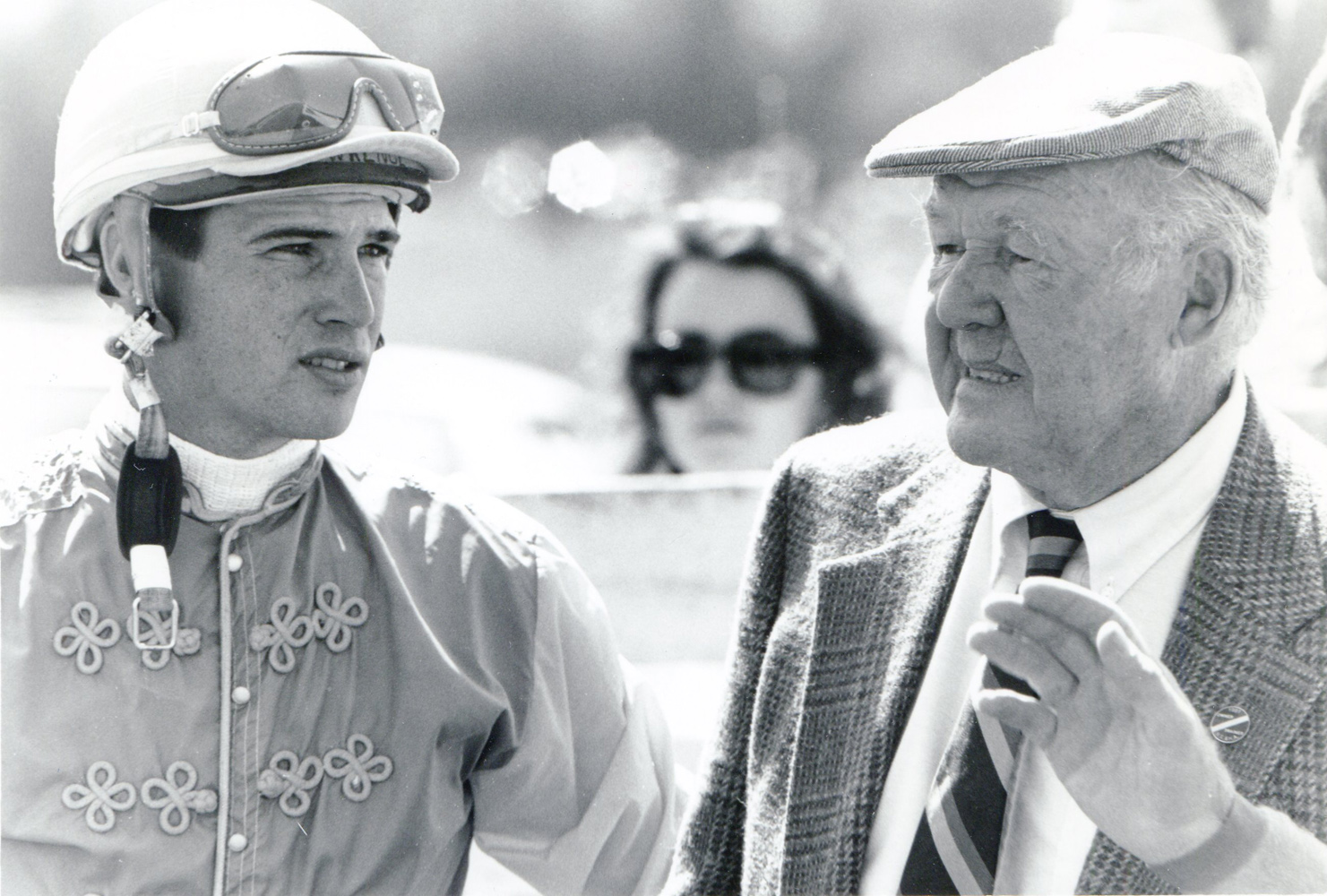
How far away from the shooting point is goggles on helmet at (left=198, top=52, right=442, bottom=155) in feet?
6.75

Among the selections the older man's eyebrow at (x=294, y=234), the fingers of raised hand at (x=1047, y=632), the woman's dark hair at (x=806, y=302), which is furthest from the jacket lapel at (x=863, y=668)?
the woman's dark hair at (x=806, y=302)

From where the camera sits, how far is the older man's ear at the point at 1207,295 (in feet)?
5.87

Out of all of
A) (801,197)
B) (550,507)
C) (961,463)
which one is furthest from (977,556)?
(801,197)

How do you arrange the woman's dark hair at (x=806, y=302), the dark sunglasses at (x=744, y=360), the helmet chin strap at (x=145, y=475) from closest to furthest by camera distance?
1. the helmet chin strap at (x=145, y=475)
2. the dark sunglasses at (x=744, y=360)
3. the woman's dark hair at (x=806, y=302)

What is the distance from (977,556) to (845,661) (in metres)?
0.23

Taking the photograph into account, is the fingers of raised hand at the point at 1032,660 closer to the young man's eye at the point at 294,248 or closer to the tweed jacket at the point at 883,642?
the tweed jacket at the point at 883,642

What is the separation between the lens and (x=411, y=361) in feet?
15.1

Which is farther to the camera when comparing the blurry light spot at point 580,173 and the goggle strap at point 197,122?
the blurry light spot at point 580,173

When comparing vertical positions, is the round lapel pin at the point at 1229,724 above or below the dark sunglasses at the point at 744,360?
above

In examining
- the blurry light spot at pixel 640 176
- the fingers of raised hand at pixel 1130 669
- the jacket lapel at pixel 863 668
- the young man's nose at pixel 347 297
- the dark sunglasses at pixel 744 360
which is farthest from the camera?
the dark sunglasses at pixel 744 360

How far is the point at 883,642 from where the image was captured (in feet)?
6.38

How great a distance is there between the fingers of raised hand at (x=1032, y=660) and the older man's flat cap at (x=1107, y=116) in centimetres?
60

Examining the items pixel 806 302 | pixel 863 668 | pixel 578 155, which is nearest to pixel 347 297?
pixel 863 668

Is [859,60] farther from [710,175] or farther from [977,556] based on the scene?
[977,556]
